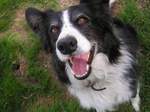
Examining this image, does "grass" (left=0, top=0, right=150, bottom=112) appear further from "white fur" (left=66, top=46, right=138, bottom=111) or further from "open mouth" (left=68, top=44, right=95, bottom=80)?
"open mouth" (left=68, top=44, right=95, bottom=80)

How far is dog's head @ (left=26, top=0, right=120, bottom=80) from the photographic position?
65.8 inches

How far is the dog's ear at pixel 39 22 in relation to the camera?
2.25m

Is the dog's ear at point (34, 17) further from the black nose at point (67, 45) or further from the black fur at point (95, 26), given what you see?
the black nose at point (67, 45)

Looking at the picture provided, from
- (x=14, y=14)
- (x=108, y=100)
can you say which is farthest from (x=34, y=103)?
(x=14, y=14)

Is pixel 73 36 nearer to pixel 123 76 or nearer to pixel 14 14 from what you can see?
pixel 123 76

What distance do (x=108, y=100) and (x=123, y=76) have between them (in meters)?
0.50

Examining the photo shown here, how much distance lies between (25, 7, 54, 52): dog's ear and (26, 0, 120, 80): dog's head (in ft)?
0.53

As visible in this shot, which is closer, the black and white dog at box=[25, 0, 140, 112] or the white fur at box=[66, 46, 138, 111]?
the black and white dog at box=[25, 0, 140, 112]

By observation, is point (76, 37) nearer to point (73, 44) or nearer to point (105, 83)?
point (73, 44)

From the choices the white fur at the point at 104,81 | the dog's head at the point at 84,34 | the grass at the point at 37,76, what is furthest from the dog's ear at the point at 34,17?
the grass at the point at 37,76

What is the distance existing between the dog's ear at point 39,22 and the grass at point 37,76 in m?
1.13

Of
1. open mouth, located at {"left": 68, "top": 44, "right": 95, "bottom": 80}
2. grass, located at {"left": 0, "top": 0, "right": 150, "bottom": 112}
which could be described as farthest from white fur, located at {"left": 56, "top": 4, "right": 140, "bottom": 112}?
grass, located at {"left": 0, "top": 0, "right": 150, "bottom": 112}

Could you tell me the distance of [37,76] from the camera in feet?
10.6

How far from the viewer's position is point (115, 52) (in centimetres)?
204
